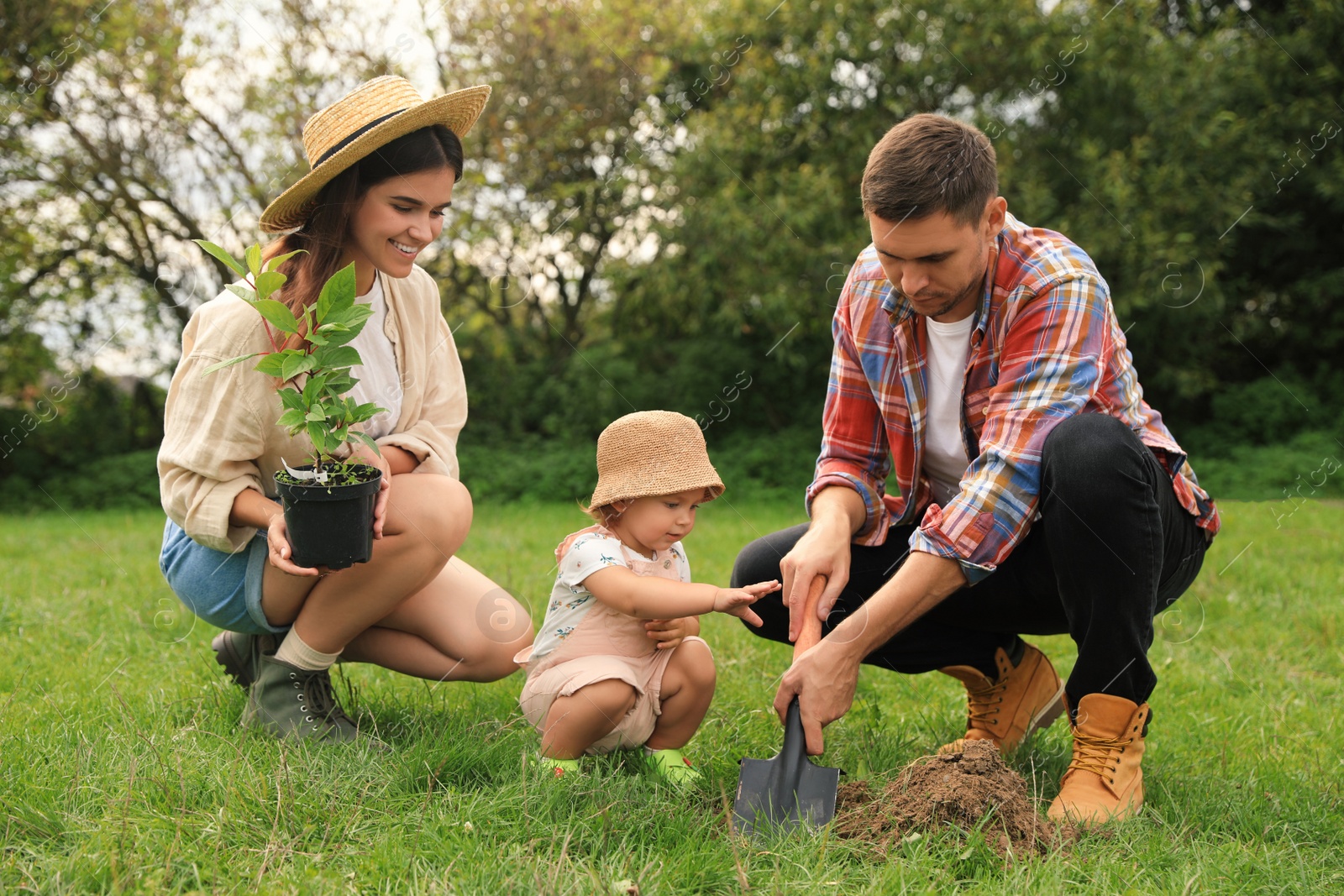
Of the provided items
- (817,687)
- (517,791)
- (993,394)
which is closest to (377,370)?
(517,791)

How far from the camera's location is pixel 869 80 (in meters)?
8.20

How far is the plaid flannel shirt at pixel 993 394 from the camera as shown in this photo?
229cm

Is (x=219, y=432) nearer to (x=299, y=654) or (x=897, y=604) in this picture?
(x=299, y=654)

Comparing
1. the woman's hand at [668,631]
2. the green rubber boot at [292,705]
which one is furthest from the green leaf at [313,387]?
the woman's hand at [668,631]

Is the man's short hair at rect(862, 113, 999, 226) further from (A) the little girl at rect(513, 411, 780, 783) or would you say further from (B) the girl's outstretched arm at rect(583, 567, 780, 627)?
(B) the girl's outstretched arm at rect(583, 567, 780, 627)

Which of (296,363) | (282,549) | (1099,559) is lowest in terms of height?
(1099,559)

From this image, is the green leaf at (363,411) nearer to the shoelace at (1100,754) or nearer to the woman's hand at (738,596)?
the woman's hand at (738,596)

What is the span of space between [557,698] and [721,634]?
1.52m

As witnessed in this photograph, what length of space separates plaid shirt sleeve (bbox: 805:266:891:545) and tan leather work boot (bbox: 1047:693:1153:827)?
2.10 ft

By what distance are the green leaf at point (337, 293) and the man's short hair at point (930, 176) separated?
3.54ft

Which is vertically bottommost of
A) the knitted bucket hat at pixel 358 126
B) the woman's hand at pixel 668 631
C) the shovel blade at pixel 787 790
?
the shovel blade at pixel 787 790

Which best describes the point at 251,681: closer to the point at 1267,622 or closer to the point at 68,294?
the point at 1267,622

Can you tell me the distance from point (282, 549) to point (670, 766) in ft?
3.09

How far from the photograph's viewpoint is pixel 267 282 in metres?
2.18
